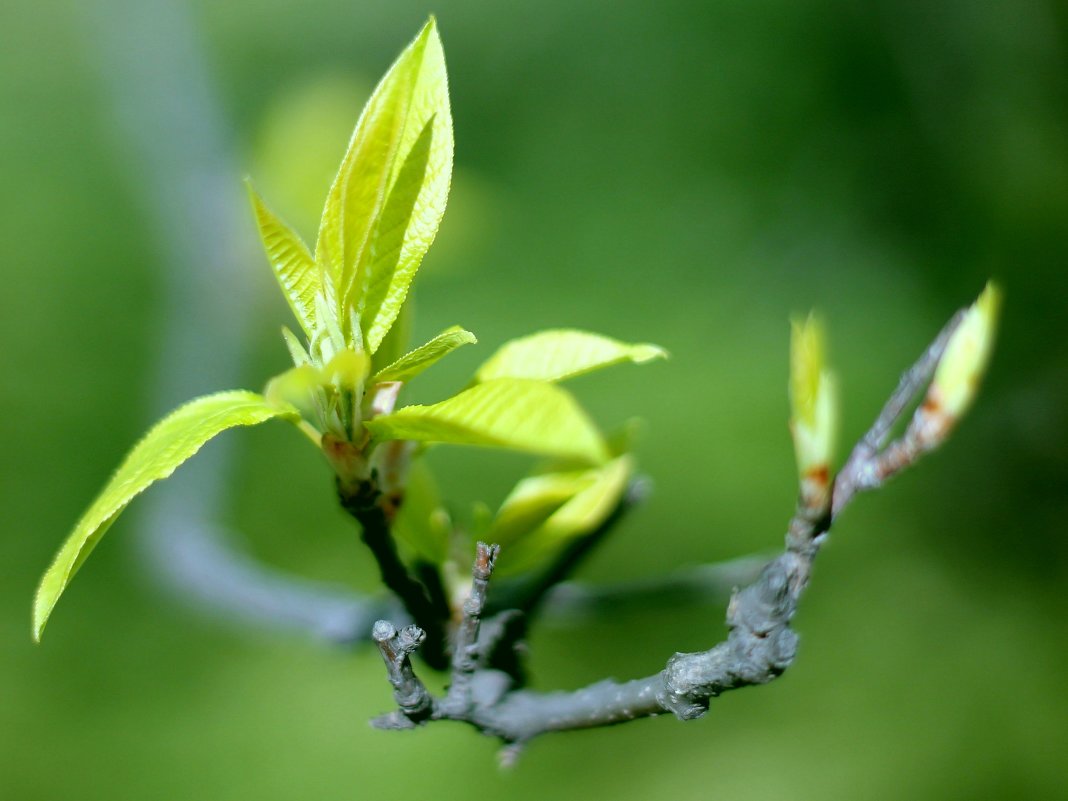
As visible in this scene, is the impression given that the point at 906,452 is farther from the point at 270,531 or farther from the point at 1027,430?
the point at 270,531

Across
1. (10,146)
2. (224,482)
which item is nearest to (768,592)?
(224,482)

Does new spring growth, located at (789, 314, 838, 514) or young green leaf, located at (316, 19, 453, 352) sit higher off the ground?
young green leaf, located at (316, 19, 453, 352)

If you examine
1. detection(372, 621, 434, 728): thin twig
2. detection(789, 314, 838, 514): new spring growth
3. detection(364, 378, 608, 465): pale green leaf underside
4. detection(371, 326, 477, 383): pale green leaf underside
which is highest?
detection(371, 326, 477, 383): pale green leaf underside

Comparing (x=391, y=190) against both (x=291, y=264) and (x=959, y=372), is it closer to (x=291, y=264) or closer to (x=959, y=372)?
(x=291, y=264)

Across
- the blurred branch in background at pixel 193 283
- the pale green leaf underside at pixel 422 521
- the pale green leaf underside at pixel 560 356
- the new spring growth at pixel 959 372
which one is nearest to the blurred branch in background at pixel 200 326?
the blurred branch in background at pixel 193 283

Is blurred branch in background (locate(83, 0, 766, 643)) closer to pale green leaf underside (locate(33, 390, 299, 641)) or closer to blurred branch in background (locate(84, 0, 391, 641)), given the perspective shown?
blurred branch in background (locate(84, 0, 391, 641))

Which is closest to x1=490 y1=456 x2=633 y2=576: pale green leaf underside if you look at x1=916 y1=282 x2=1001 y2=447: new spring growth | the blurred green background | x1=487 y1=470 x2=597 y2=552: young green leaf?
x1=487 y1=470 x2=597 y2=552: young green leaf
